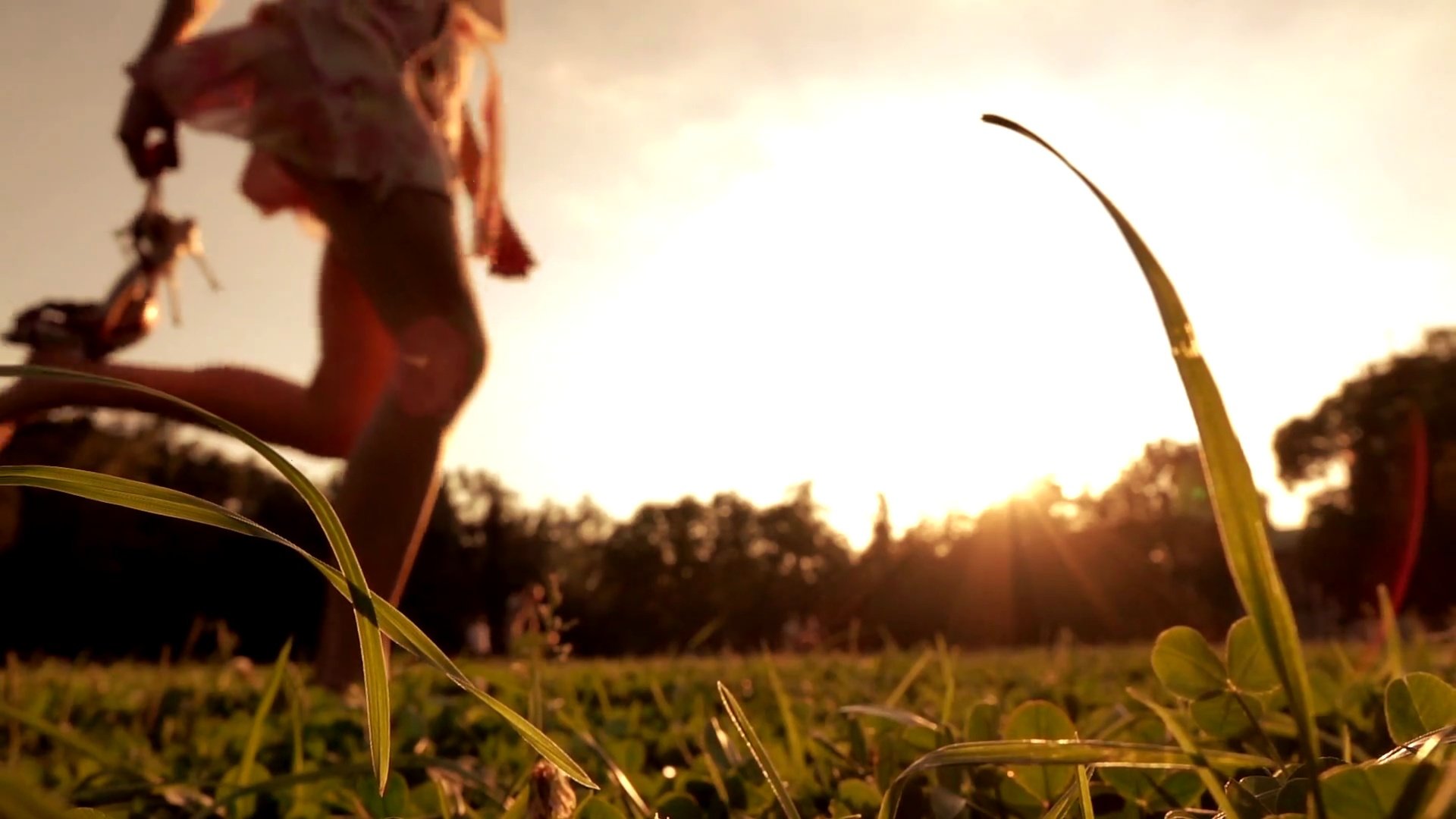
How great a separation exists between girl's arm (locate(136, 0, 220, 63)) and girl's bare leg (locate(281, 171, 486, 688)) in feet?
2.28

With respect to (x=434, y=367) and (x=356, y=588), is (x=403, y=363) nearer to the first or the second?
(x=434, y=367)

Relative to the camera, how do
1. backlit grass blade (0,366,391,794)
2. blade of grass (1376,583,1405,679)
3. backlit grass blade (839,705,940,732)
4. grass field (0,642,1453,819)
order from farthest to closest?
1. blade of grass (1376,583,1405,679)
2. backlit grass blade (839,705,940,732)
3. grass field (0,642,1453,819)
4. backlit grass blade (0,366,391,794)

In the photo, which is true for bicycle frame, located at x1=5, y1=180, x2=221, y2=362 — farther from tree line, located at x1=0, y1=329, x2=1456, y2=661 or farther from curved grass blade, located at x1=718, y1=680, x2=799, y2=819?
tree line, located at x1=0, y1=329, x2=1456, y2=661

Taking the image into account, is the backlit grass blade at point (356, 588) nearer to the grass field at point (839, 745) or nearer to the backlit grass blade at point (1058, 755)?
the grass field at point (839, 745)

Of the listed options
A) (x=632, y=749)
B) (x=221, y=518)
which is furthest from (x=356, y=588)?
(x=632, y=749)

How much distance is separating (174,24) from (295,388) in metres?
1.05

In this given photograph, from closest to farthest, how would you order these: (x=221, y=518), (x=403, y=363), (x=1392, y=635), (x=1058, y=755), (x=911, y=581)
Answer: (x=1058, y=755), (x=221, y=518), (x=1392, y=635), (x=403, y=363), (x=911, y=581)

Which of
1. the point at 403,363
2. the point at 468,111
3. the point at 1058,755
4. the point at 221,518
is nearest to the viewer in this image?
the point at 1058,755

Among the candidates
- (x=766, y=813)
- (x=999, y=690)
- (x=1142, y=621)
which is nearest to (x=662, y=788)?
(x=766, y=813)

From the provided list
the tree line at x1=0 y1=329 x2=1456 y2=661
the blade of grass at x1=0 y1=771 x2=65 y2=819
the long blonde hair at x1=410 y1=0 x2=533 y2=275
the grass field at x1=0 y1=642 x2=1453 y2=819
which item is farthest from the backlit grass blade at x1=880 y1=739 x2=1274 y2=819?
the tree line at x1=0 y1=329 x2=1456 y2=661

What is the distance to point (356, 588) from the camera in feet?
1.58

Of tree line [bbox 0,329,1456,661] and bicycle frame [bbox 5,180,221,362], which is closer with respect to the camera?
bicycle frame [bbox 5,180,221,362]

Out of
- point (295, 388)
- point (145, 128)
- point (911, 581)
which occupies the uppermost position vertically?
point (145, 128)

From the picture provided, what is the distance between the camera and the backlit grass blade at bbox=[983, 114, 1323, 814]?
0.33 meters
